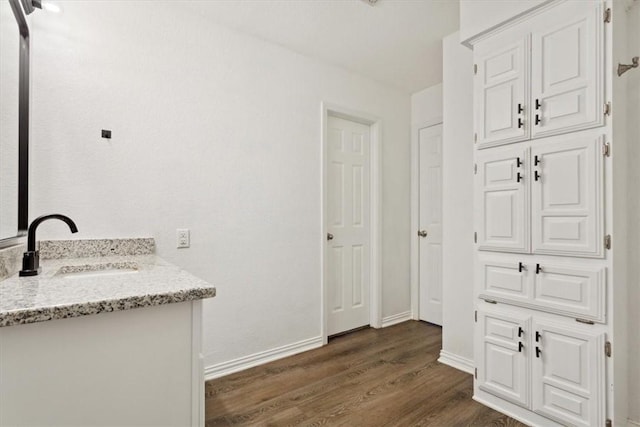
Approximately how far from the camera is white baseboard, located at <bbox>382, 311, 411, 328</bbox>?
343 centimetres

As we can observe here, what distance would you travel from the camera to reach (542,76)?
5.71ft

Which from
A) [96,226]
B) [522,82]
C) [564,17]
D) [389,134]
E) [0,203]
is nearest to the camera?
[0,203]

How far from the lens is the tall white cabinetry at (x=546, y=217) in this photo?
154cm

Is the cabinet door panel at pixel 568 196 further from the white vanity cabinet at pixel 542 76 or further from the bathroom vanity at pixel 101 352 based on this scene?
the bathroom vanity at pixel 101 352

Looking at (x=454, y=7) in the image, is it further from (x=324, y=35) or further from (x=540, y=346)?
(x=540, y=346)

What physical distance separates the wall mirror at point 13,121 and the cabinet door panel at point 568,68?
2426 millimetres

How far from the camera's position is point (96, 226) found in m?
1.93

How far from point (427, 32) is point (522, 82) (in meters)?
1.02

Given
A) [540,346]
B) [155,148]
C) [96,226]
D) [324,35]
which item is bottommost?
[540,346]

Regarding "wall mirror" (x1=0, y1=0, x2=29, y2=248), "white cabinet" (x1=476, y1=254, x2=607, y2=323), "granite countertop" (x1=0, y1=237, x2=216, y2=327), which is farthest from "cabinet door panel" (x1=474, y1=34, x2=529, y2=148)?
"wall mirror" (x1=0, y1=0, x2=29, y2=248)

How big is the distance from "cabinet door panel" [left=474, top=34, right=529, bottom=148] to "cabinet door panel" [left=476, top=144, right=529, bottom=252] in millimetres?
94

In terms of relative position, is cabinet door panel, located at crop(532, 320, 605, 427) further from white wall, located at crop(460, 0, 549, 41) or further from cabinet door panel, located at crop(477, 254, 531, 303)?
white wall, located at crop(460, 0, 549, 41)

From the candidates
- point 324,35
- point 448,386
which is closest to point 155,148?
point 324,35

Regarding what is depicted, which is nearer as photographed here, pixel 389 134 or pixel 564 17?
pixel 564 17
